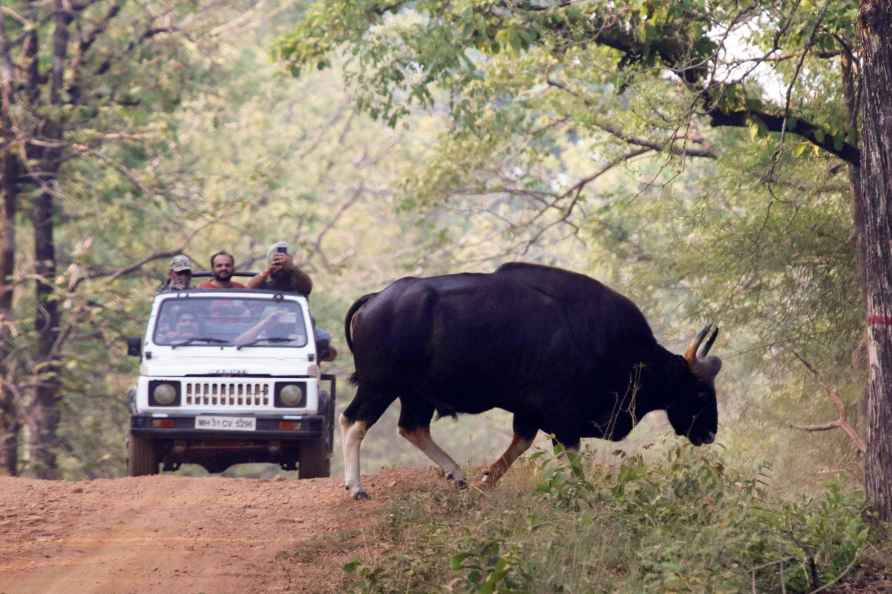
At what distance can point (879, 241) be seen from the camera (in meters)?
8.14

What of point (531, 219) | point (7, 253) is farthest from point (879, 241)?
point (7, 253)

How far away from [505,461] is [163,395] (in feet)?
11.9

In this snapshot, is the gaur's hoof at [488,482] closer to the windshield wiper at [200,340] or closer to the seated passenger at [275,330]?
the seated passenger at [275,330]

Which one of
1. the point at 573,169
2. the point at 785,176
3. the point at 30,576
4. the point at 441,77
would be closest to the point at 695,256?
the point at 785,176

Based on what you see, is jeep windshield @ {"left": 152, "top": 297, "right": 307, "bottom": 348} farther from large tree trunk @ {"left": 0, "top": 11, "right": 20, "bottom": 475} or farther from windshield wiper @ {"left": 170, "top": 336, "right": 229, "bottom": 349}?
large tree trunk @ {"left": 0, "top": 11, "right": 20, "bottom": 475}

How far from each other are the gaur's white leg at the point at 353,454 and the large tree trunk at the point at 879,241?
382cm

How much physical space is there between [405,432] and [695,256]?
7010mm

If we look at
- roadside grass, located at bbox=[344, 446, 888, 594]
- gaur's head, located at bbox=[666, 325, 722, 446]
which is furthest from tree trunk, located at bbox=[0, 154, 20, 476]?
roadside grass, located at bbox=[344, 446, 888, 594]

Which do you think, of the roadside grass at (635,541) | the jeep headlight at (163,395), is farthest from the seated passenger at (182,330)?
the roadside grass at (635,541)

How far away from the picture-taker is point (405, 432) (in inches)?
436

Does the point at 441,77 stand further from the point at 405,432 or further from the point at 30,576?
the point at 30,576

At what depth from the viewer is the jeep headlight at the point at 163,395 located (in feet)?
42.0

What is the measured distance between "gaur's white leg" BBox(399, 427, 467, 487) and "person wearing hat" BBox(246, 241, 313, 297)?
3.24 meters

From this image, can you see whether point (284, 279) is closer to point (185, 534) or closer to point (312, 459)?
point (312, 459)
